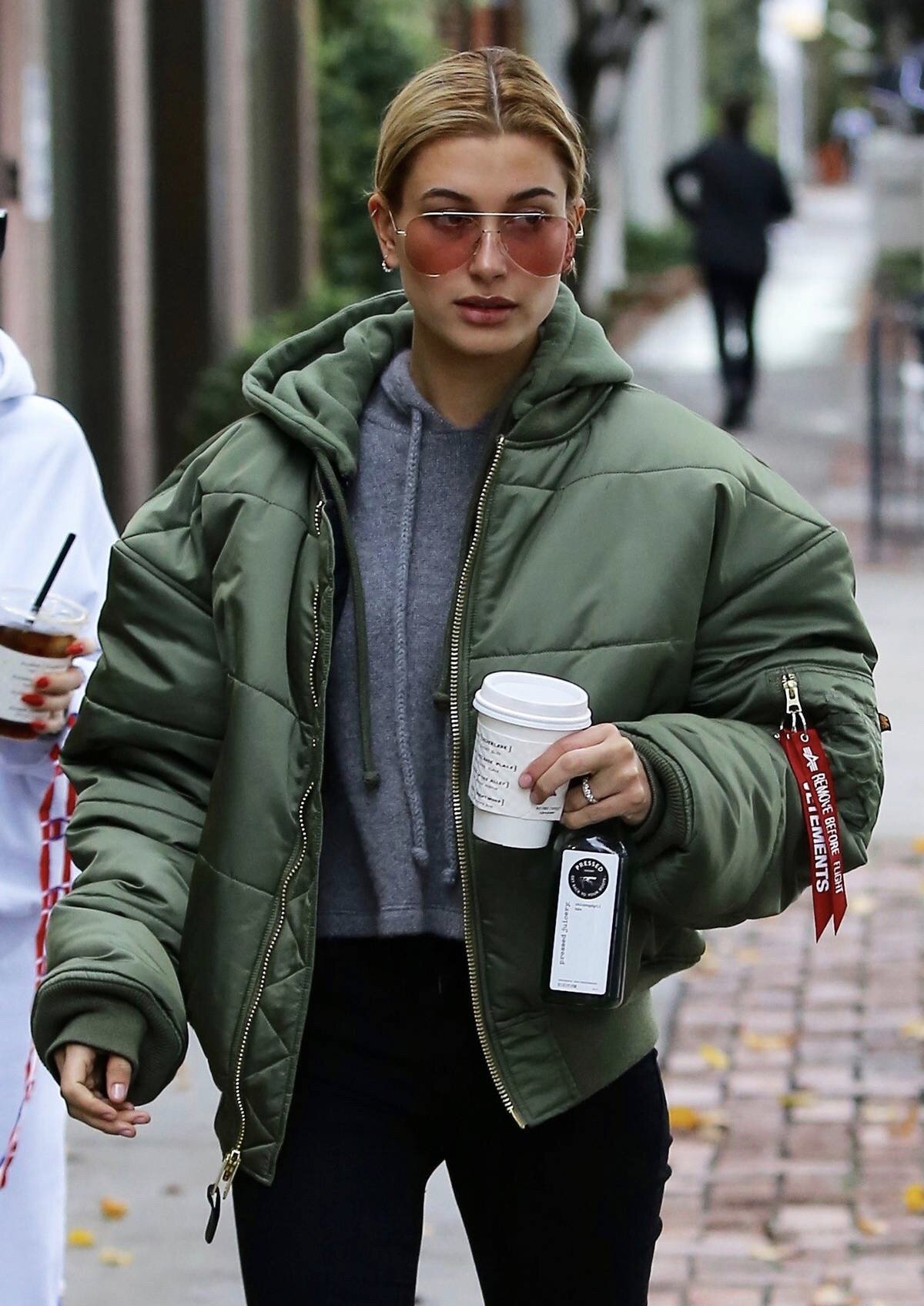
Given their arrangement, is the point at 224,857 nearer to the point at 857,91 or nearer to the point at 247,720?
the point at 247,720

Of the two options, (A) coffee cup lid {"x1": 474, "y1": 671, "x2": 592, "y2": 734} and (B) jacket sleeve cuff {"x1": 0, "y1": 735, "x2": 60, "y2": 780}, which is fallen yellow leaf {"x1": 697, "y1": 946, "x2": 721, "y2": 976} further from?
(A) coffee cup lid {"x1": 474, "y1": 671, "x2": 592, "y2": 734}

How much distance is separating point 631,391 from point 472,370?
7.4 inches

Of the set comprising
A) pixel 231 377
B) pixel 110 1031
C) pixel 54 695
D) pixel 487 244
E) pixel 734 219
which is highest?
pixel 487 244

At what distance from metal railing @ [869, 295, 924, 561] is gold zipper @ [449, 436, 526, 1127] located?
10.7 meters

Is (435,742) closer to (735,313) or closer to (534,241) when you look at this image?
(534,241)

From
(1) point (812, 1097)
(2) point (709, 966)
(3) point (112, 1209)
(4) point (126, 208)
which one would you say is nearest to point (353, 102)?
(4) point (126, 208)

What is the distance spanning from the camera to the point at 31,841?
370cm

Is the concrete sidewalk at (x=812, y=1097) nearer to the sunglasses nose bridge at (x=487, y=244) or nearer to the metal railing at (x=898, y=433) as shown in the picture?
the sunglasses nose bridge at (x=487, y=244)

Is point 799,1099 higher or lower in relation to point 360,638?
lower

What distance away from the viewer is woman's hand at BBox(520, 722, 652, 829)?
259 cm

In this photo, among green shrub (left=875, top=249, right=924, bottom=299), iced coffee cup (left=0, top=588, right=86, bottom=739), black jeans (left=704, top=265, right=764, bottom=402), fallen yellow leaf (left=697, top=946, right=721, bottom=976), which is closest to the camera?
iced coffee cup (left=0, top=588, right=86, bottom=739)

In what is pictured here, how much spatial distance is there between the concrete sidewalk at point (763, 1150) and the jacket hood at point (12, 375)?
160 centimetres

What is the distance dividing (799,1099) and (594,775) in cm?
352

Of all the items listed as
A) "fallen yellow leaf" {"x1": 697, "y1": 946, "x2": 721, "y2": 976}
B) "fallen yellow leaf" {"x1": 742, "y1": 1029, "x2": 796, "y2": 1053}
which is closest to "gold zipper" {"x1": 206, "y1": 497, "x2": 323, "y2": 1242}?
"fallen yellow leaf" {"x1": 742, "y1": 1029, "x2": 796, "y2": 1053}
